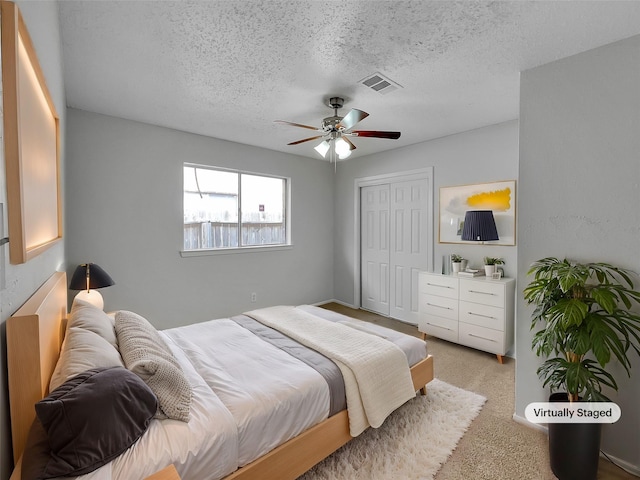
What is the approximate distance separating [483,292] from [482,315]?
9.8 inches

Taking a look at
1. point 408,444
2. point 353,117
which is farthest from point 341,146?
point 408,444

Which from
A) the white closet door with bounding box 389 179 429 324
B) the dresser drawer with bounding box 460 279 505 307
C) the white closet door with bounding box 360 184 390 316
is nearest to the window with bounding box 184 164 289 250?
the white closet door with bounding box 360 184 390 316

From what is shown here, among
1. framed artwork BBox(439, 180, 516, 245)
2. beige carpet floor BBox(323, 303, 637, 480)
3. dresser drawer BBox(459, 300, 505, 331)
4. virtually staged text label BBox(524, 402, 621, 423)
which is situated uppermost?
framed artwork BBox(439, 180, 516, 245)

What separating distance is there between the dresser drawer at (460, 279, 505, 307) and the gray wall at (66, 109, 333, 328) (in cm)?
256

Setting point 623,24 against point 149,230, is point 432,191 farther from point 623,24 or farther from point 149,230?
point 149,230

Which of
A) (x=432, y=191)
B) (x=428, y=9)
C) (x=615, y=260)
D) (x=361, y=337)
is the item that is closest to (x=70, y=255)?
(x=361, y=337)

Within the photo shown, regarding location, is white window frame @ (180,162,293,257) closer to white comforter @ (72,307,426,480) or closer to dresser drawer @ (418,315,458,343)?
white comforter @ (72,307,426,480)

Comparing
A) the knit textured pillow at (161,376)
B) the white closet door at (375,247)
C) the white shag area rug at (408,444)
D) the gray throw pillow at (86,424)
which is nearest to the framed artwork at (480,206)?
the white closet door at (375,247)

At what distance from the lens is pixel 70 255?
9.78ft

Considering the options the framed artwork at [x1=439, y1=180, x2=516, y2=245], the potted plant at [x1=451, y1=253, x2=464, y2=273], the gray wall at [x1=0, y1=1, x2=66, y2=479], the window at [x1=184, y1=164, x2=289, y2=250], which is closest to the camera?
the gray wall at [x1=0, y1=1, x2=66, y2=479]

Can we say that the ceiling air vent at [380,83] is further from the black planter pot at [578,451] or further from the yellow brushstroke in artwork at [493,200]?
the black planter pot at [578,451]

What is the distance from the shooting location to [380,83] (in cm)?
239

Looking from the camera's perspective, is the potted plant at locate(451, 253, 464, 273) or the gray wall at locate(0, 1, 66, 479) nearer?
the gray wall at locate(0, 1, 66, 479)

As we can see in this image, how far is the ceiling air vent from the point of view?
229cm
